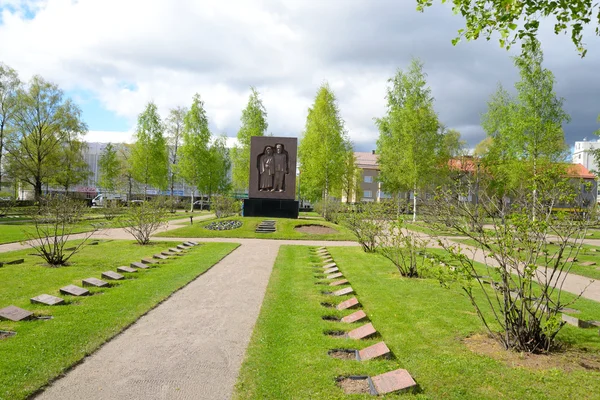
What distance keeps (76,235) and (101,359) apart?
17.7 metres

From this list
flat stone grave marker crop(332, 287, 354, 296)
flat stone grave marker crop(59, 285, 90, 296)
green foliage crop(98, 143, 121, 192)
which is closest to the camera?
flat stone grave marker crop(59, 285, 90, 296)

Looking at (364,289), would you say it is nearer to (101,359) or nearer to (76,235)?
(101,359)

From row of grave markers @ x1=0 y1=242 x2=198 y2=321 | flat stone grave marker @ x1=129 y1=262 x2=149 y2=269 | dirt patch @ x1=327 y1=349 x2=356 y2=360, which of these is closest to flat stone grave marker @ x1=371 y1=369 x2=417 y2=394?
dirt patch @ x1=327 y1=349 x2=356 y2=360

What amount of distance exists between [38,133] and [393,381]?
4368cm

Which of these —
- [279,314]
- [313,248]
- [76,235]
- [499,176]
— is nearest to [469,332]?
[279,314]

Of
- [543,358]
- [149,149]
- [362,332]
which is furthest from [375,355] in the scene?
[149,149]

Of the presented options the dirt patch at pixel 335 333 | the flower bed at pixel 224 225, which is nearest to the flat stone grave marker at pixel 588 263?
the dirt patch at pixel 335 333

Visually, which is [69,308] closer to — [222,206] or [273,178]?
[273,178]

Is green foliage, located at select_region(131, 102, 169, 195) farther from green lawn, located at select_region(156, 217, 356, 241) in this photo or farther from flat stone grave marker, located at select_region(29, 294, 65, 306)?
flat stone grave marker, located at select_region(29, 294, 65, 306)

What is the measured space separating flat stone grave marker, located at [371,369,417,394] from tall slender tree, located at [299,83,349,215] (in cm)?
3069

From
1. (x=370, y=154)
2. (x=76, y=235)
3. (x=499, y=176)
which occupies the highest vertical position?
(x=370, y=154)

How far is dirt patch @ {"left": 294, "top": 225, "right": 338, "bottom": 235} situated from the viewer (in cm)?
2238

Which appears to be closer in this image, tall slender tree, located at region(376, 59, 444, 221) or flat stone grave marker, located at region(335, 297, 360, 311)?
flat stone grave marker, located at region(335, 297, 360, 311)

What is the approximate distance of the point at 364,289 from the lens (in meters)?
8.70
